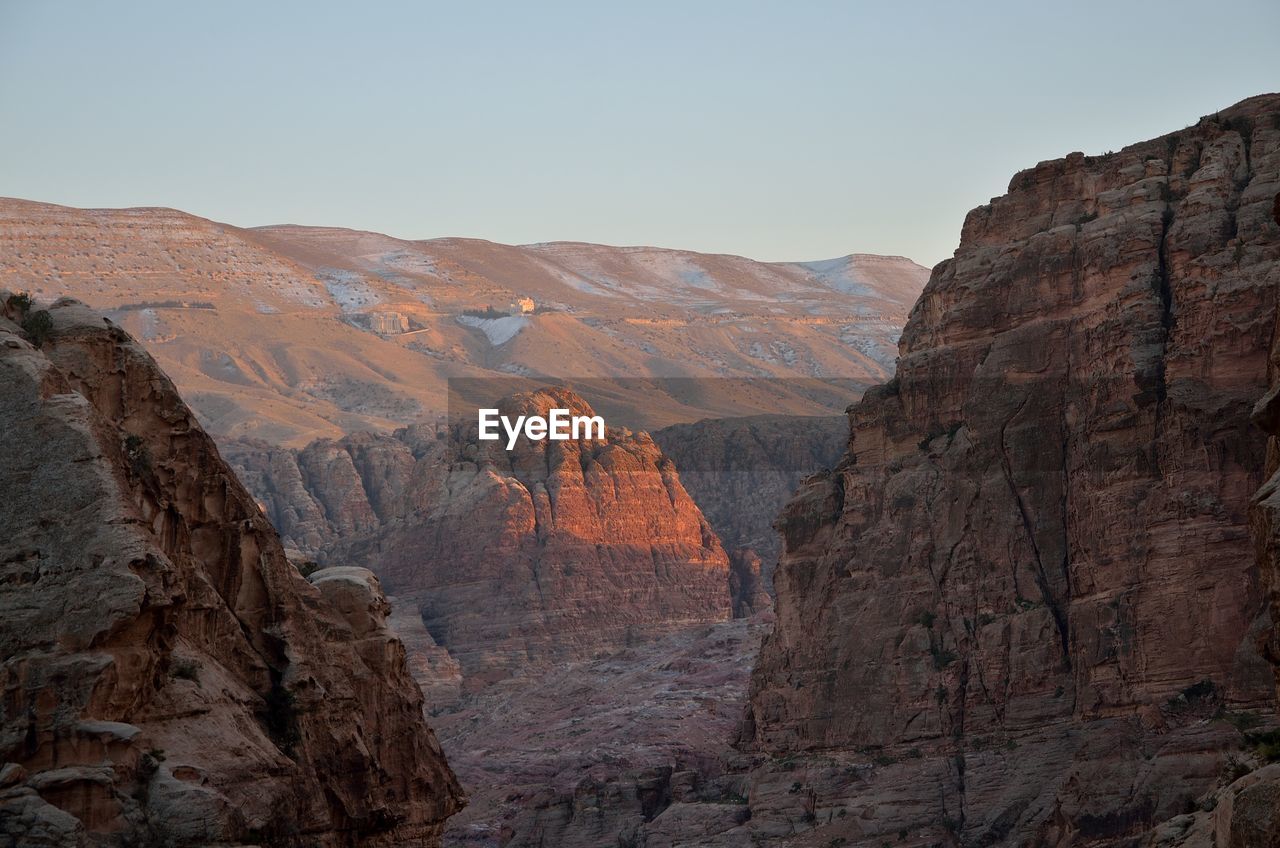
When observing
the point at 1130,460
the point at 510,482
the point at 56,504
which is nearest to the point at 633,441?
the point at 510,482

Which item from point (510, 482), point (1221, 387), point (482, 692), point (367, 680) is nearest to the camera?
point (367, 680)

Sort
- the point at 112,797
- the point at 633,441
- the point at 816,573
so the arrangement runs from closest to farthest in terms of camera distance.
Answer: the point at 112,797 < the point at 816,573 < the point at 633,441

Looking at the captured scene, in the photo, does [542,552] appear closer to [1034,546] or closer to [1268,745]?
[1034,546]

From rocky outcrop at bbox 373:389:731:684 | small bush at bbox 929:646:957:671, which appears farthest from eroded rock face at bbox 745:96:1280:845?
rocky outcrop at bbox 373:389:731:684

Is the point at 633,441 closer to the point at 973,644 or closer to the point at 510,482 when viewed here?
the point at 510,482

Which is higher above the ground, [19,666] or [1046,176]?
[1046,176]

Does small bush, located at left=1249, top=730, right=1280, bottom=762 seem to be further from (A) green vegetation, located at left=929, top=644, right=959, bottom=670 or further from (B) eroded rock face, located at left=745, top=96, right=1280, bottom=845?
(A) green vegetation, located at left=929, top=644, right=959, bottom=670
